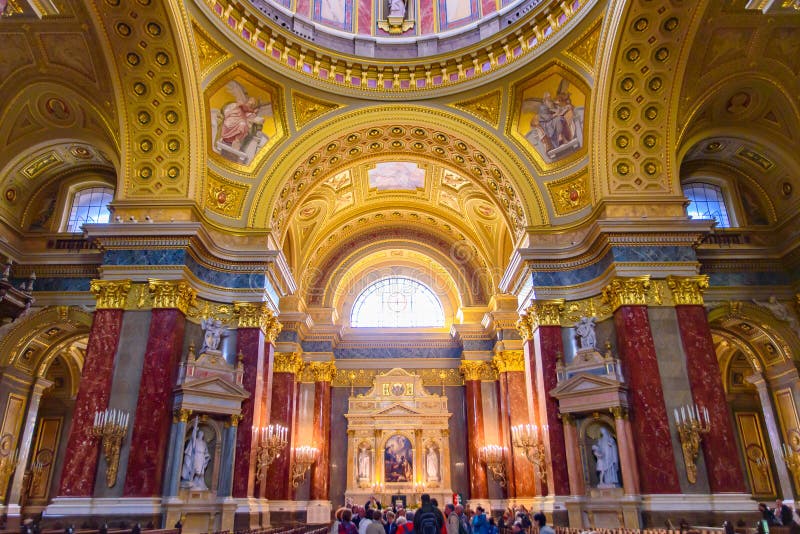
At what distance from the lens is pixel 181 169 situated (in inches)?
616

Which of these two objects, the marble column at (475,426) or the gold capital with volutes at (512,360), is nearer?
the gold capital with volutes at (512,360)

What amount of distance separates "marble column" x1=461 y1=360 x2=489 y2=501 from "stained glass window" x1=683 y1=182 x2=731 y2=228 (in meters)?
10.1

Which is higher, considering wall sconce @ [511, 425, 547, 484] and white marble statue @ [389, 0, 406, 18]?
white marble statue @ [389, 0, 406, 18]

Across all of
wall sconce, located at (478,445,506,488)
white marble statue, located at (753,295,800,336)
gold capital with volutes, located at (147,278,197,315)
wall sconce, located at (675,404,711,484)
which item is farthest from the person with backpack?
wall sconce, located at (478,445,506,488)

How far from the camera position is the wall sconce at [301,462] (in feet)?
69.5

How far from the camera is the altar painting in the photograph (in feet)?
76.1

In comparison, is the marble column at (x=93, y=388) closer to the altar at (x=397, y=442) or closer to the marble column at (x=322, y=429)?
the marble column at (x=322, y=429)

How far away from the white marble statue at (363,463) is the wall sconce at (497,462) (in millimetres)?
5105

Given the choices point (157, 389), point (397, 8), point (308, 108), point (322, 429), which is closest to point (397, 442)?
point (322, 429)

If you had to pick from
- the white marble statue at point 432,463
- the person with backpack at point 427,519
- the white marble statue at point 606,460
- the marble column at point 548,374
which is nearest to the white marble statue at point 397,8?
the marble column at point 548,374

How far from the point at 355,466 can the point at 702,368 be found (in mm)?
14619

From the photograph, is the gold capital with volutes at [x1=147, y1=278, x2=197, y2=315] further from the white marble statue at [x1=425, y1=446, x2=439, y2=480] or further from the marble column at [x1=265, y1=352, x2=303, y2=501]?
the white marble statue at [x1=425, y1=446, x2=439, y2=480]

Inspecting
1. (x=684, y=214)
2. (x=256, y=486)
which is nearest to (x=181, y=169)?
(x=256, y=486)

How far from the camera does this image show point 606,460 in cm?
1387
